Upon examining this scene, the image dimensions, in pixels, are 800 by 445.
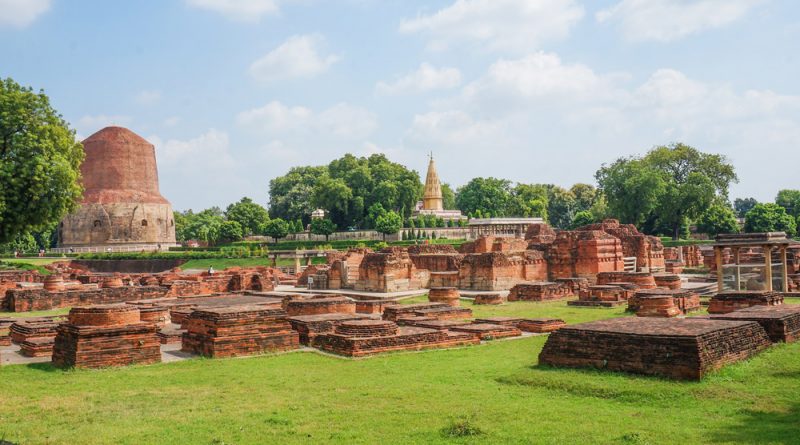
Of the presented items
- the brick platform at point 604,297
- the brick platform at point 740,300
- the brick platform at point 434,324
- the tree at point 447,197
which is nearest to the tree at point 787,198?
the tree at point 447,197

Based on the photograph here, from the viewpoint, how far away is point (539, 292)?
74.0 feet

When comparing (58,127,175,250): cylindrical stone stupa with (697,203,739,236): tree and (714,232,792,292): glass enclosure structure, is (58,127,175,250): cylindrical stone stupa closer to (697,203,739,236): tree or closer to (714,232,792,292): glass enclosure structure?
(697,203,739,236): tree

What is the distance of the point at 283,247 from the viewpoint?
2197 inches

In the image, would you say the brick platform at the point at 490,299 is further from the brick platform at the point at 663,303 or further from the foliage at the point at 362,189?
the foliage at the point at 362,189

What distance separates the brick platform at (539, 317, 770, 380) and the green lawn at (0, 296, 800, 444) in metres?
0.22

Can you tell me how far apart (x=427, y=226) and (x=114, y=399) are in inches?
2168

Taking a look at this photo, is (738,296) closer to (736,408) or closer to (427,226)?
(736,408)

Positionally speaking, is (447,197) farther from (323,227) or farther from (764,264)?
(764,264)

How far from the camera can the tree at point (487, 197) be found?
77188 mm

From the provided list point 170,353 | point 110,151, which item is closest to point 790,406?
point 170,353

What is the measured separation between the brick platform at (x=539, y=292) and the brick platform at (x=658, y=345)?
39.4 ft

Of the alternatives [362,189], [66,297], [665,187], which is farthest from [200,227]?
[66,297]

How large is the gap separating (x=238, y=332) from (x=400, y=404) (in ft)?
17.2

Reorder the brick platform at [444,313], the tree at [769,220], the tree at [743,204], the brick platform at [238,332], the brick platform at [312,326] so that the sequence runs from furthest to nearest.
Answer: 1. the tree at [743,204]
2. the tree at [769,220]
3. the brick platform at [444,313]
4. the brick platform at [312,326]
5. the brick platform at [238,332]
